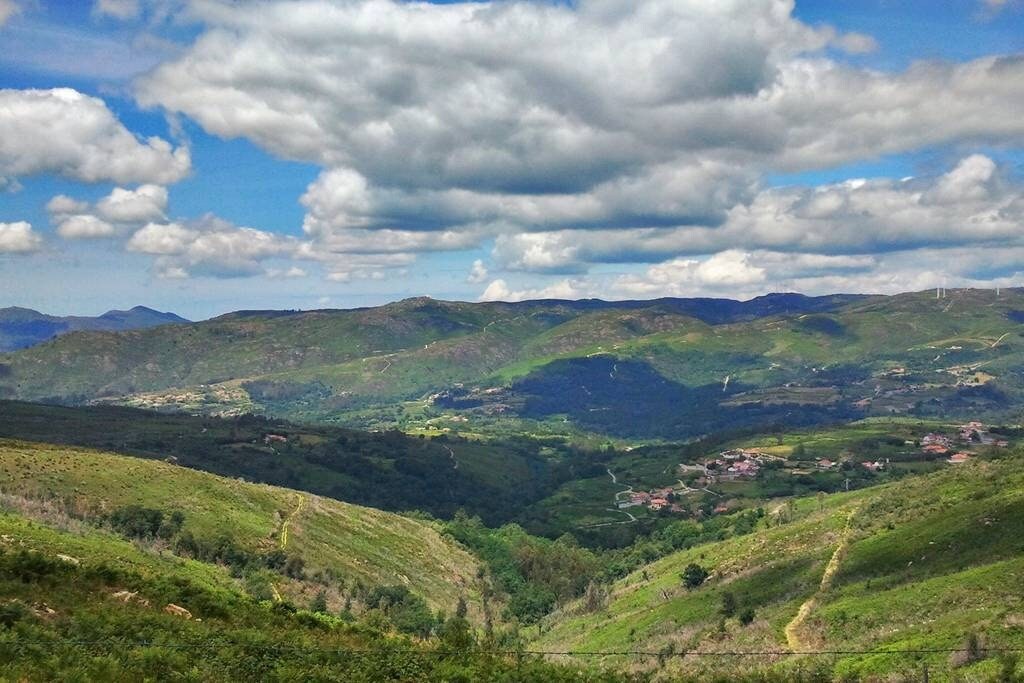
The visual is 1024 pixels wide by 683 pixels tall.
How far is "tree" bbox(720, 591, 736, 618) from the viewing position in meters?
81.3

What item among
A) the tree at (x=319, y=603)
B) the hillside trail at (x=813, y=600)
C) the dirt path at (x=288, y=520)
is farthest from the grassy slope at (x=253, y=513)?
the hillside trail at (x=813, y=600)

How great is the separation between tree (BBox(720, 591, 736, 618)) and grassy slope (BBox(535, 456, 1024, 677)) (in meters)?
1.38

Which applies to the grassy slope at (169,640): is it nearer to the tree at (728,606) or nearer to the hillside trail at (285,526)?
the hillside trail at (285,526)

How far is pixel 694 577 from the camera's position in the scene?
363 feet

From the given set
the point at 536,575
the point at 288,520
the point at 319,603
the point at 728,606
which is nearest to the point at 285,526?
the point at 288,520

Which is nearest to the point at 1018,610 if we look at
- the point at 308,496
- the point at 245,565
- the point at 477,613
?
the point at 245,565

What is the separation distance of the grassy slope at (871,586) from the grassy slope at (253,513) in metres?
35.3

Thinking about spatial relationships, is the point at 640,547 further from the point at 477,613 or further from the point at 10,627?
the point at 10,627

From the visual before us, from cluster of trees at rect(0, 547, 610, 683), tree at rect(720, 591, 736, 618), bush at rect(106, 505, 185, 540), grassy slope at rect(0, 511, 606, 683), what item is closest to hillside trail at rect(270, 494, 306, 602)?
bush at rect(106, 505, 185, 540)

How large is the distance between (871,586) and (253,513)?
11085cm

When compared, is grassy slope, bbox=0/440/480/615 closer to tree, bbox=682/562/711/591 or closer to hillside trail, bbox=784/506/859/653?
tree, bbox=682/562/711/591

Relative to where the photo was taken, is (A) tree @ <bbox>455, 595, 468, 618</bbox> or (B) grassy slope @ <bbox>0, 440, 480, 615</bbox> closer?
(B) grassy slope @ <bbox>0, 440, 480, 615</bbox>

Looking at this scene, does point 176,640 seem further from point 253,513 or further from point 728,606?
point 253,513

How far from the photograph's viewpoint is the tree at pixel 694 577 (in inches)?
4333
